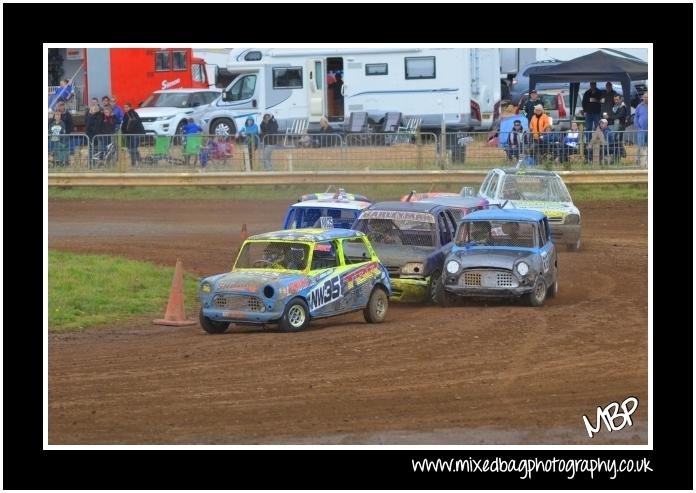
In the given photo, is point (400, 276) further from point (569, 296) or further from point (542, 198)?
point (542, 198)

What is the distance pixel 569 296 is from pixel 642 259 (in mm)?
4218

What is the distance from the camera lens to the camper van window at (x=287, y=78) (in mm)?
36500

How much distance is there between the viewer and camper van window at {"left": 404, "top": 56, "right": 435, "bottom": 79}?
118ft

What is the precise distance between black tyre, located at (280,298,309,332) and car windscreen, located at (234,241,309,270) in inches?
21.0

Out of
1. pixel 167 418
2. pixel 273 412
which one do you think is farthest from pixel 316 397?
pixel 167 418

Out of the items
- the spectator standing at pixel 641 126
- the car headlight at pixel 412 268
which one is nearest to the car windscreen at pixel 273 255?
the car headlight at pixel 412 268

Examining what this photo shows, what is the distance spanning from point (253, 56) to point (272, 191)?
715 cm

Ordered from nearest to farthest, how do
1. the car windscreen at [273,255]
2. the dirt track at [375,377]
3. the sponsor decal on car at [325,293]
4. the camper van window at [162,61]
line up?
the dirt track at [375,377] < the sponsor decal on car at [325,293] < the car windscreen at [273,255] < the camper van window at [162,61]

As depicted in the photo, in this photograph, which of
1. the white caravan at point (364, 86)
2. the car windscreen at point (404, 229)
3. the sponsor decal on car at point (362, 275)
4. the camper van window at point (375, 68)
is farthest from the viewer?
the camper van window at point (375, 68)

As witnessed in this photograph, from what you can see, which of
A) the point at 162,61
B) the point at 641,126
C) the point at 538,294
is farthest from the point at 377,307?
the point at 162,61

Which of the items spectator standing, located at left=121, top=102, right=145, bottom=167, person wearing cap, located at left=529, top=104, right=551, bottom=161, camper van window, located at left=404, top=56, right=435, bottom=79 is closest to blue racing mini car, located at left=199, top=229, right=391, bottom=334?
person wearing cap, located at left=529, top=104, right=551, bottom=161

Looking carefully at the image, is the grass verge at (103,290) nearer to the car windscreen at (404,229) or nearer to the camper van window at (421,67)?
the car windscreen at (404,229)

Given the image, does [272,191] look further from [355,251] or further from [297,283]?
[297,283]

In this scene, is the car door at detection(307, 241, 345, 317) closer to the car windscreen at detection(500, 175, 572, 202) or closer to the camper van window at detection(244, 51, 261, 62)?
the car windscreen at detection(500, 175, 572, 202)
